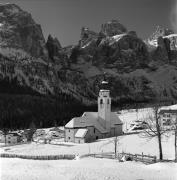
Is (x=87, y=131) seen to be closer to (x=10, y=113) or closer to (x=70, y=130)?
(x=70, y=130)

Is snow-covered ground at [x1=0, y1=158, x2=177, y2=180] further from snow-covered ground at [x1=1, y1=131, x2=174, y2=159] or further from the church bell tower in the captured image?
the church bell tower

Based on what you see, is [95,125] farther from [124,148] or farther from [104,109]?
[124,148]

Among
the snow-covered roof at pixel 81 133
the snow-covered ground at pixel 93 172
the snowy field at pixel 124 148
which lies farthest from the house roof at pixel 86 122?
the snow-covered ground at pixel 93 172

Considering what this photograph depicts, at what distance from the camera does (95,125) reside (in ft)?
307

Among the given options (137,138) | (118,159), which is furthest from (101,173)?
(137,138)

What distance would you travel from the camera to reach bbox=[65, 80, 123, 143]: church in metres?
89.8

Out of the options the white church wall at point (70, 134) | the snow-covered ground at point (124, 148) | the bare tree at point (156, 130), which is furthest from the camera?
the white church wall at point (70, 134)

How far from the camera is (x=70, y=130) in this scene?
91.5 meters

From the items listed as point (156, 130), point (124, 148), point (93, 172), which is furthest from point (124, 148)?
point (93, 172)

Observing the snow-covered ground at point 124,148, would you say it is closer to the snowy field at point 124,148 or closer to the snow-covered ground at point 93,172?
the snowy field at point 124,148

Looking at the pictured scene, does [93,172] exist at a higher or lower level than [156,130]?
lower

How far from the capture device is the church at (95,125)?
89.8m

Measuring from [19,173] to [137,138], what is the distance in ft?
153

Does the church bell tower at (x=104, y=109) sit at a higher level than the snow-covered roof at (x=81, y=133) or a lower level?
higher
